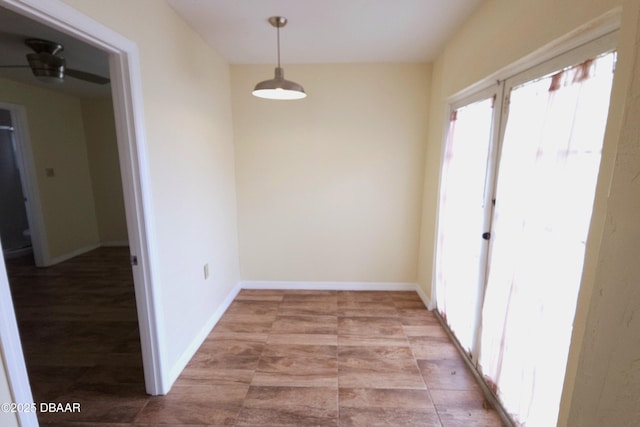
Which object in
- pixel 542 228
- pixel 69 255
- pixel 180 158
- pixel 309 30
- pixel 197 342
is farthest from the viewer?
pixel 69 255

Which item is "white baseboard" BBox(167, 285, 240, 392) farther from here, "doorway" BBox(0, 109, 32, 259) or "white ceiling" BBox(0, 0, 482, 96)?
"doorway" BBox(0, 109, 32, 259)

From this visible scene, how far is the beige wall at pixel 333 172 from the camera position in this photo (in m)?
2.98

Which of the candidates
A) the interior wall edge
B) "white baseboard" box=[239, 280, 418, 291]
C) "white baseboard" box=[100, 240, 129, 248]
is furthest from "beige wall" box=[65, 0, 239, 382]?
"white baseboard" box=[100, 240, 129, 248]

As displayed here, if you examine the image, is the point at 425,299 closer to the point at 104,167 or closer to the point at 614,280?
the point at 614,280

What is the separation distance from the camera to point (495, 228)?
1.81 meters

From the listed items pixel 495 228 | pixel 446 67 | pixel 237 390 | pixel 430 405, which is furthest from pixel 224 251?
pixel 446 67

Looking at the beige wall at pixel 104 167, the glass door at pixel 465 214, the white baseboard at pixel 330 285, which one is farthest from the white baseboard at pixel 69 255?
the glass door at pixel 465 214

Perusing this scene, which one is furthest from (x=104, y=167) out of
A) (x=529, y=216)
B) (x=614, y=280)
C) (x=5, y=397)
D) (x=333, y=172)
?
(x=614, y=280)

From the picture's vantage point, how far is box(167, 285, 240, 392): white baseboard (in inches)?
79.2

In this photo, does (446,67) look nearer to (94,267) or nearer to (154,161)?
(154,161)

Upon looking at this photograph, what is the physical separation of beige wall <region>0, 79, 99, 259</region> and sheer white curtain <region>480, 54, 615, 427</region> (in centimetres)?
547

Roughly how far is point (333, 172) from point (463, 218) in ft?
4.66

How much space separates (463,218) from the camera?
7.36ft

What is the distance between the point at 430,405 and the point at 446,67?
263 centimetres
